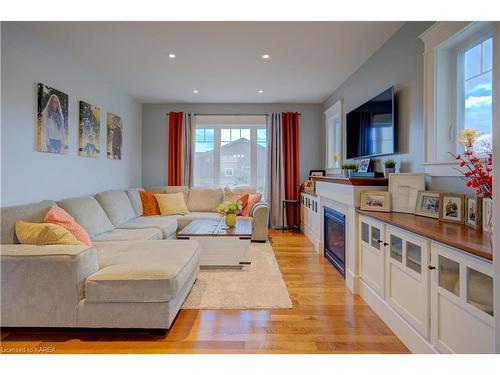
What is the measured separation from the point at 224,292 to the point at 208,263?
27.8 inches

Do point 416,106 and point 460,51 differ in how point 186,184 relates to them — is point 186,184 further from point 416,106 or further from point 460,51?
point 460,51

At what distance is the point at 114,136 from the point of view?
14.9 feet

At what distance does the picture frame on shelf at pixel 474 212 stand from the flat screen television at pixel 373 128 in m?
1.18

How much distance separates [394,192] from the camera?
2.48 metres

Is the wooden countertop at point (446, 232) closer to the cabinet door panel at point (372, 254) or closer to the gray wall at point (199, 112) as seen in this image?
the cabinet door panel at point (372, 254)

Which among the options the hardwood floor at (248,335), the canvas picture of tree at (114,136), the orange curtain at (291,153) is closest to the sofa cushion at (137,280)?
the hardwood floor at (248,335)

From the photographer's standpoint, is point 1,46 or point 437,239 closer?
point 437,239

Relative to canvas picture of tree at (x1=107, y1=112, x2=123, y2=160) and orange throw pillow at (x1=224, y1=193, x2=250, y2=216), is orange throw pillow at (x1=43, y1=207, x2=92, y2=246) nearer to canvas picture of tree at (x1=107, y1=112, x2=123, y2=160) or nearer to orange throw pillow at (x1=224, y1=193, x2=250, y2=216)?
canvas picture of tree at (x1=107, y1=112, x2=123, y2=160)

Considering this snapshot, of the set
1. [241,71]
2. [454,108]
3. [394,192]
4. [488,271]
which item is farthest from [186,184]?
[488,271]

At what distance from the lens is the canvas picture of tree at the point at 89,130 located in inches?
140

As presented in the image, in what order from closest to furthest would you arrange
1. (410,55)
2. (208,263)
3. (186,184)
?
(410,55), (208,263), (186,184)

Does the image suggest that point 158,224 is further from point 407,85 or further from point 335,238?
point 407,85

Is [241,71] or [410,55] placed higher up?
[241,71]

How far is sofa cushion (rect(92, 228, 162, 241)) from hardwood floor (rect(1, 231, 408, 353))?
1.19 metres
